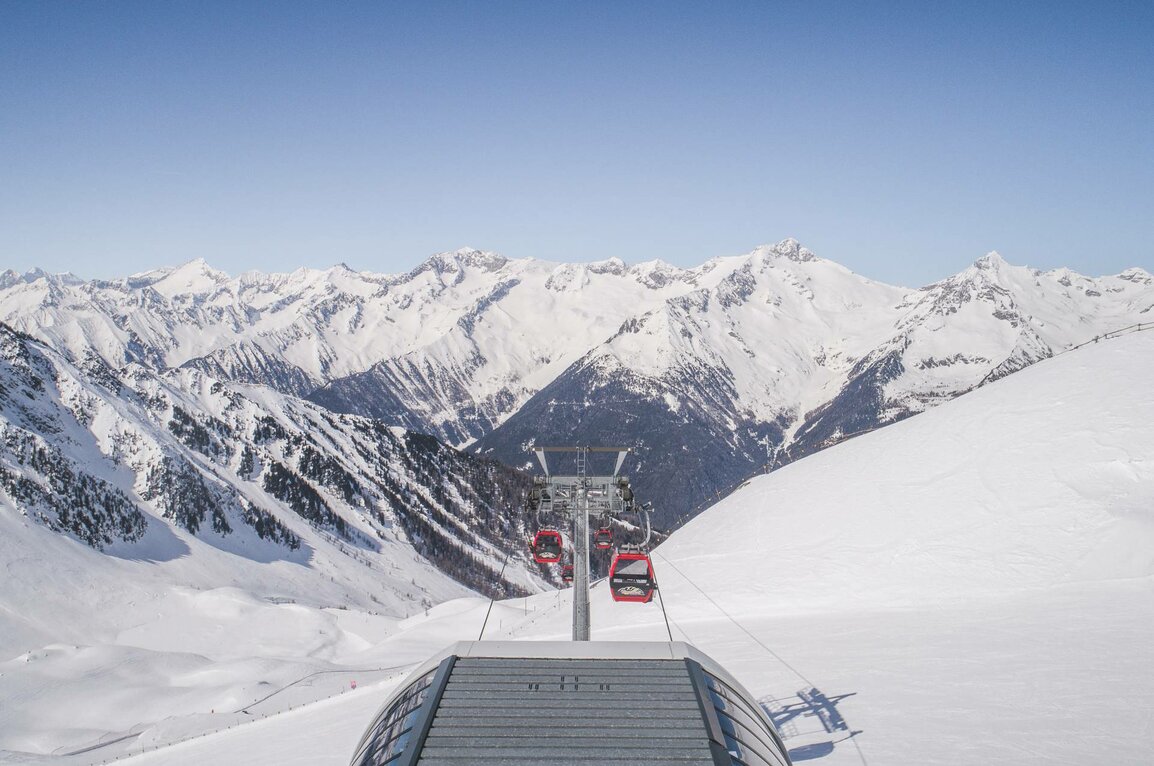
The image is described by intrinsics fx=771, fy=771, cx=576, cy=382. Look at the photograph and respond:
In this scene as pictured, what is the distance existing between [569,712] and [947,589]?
3038 centimetres

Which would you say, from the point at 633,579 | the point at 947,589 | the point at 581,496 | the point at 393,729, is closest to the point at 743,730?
the point at 393,729

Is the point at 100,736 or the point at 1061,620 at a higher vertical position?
the point at 1061,620

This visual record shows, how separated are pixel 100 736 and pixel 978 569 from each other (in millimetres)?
66783

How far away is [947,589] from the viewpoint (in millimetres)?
37094

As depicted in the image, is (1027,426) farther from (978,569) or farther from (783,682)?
(783,682)

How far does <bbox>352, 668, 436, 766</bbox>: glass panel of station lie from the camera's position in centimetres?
1237

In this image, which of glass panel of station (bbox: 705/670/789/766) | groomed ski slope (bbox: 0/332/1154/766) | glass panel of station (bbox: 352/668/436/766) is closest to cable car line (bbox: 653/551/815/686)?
groomed ski slope (bbox: 0/332/1154/766)

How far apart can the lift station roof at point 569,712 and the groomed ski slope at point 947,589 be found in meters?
11.2

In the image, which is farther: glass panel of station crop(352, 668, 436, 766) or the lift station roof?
glass panel of station crop(352, 668, 436, 766)

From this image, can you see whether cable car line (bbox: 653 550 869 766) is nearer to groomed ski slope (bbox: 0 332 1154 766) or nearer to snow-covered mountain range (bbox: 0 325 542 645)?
groomed ski slope (bbox: 0 332 1154 766)

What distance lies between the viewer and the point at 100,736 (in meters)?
63.0

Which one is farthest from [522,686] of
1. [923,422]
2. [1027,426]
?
[923,422]

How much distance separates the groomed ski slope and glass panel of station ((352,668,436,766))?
1438cm

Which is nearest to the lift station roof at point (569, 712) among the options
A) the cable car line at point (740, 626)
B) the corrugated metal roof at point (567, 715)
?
the corrugated metal roof at point (567, 715)
